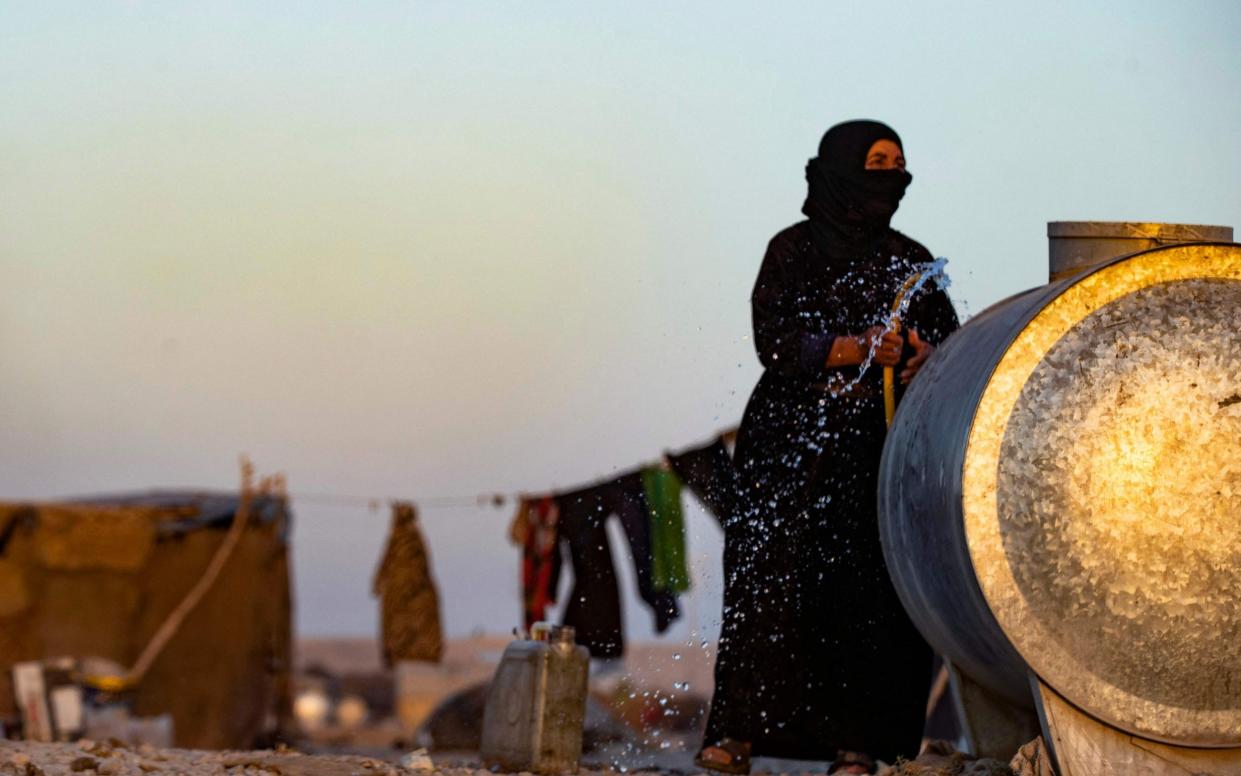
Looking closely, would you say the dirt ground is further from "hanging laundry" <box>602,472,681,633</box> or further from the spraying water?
"hanging laundry" <box>602,472,681,633</box>

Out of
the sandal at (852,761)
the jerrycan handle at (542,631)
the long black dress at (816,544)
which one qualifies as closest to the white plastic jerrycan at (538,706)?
the jerrycan handle at (542,631)

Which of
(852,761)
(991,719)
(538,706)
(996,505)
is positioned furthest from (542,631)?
(996,505)

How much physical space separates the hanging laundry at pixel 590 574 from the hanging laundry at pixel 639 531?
145 mm

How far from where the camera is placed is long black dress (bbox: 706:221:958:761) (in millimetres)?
5156

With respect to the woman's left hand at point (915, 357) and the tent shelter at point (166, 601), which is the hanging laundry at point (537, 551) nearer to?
the tent shelter at point (166, 601)

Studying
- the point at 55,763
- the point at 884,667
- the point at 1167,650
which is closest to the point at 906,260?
the point at 884,667

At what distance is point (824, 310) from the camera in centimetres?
536

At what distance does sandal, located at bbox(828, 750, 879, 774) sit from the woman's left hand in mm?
1137

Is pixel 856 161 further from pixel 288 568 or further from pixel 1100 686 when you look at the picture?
pixel 288 568

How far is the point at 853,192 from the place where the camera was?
538 cm

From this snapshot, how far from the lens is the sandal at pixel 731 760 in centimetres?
516

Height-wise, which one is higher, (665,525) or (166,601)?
(665,525)

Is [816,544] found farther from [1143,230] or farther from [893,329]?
[1143,230]

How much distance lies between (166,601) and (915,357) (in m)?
8.94
